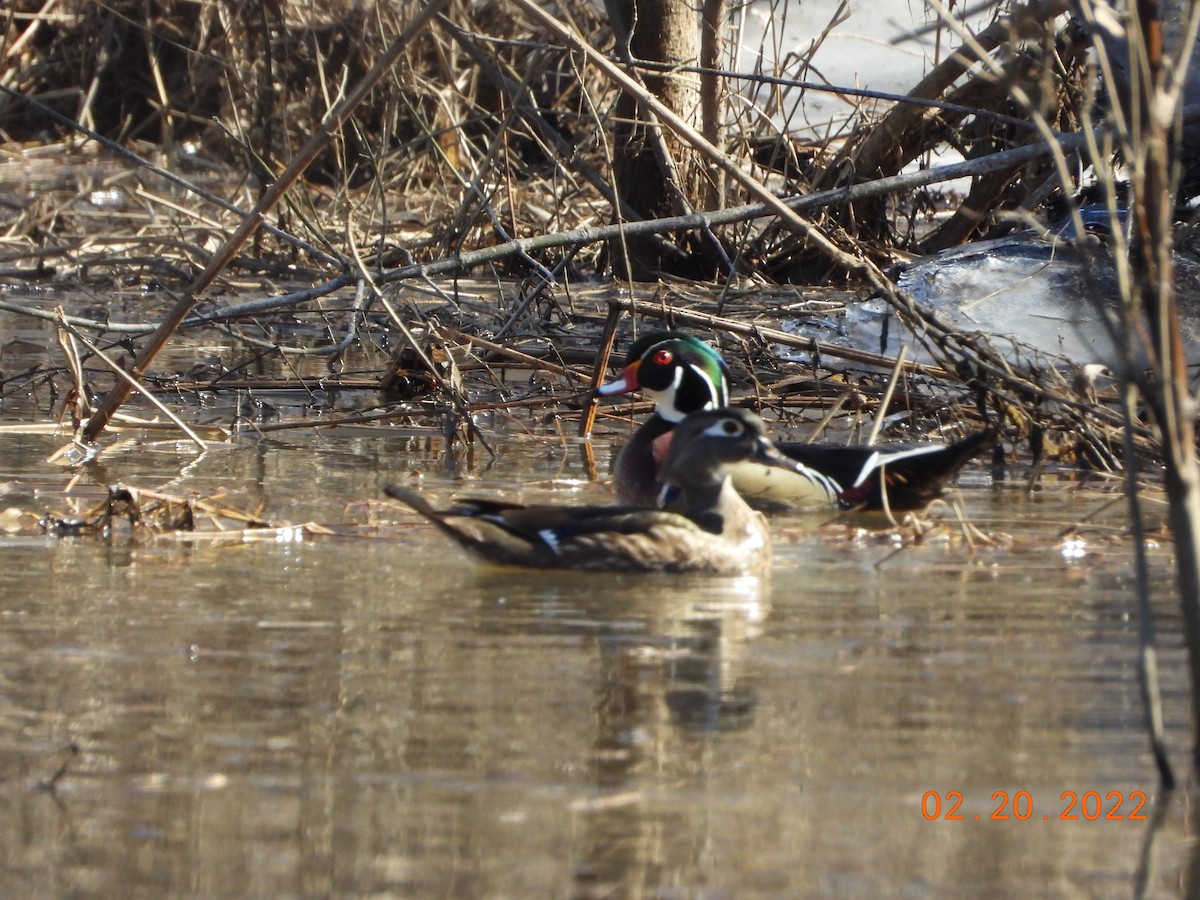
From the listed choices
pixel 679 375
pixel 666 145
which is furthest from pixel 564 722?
pixel 666 145

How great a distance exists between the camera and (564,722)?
3.33 meters

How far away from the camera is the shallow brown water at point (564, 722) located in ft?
8.66

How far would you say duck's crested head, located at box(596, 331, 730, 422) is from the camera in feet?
21.5

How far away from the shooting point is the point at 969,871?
2.62 m

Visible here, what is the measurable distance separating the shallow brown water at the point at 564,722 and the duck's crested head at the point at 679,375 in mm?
1315

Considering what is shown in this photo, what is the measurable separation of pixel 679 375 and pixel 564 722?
334 centimetres

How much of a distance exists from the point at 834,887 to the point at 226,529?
301 centimetres

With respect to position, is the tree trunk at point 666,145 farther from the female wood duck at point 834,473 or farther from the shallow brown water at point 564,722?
the shallow brown water at point 564,722

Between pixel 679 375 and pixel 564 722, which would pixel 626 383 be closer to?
pixel 679 375

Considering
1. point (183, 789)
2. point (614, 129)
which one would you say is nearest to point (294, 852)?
point (183, 789)

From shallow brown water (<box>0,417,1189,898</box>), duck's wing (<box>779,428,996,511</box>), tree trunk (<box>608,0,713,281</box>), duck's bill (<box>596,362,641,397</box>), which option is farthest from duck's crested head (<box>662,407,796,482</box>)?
tree trunk (<box>608,0,713,281</box>)

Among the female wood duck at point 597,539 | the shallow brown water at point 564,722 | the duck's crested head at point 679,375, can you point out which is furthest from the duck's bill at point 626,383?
the female wood duck at point 597,539

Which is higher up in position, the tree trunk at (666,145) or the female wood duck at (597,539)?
the tree trunk at (666,145)

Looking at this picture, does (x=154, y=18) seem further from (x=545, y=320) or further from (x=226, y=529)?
(x=226, y=529)
